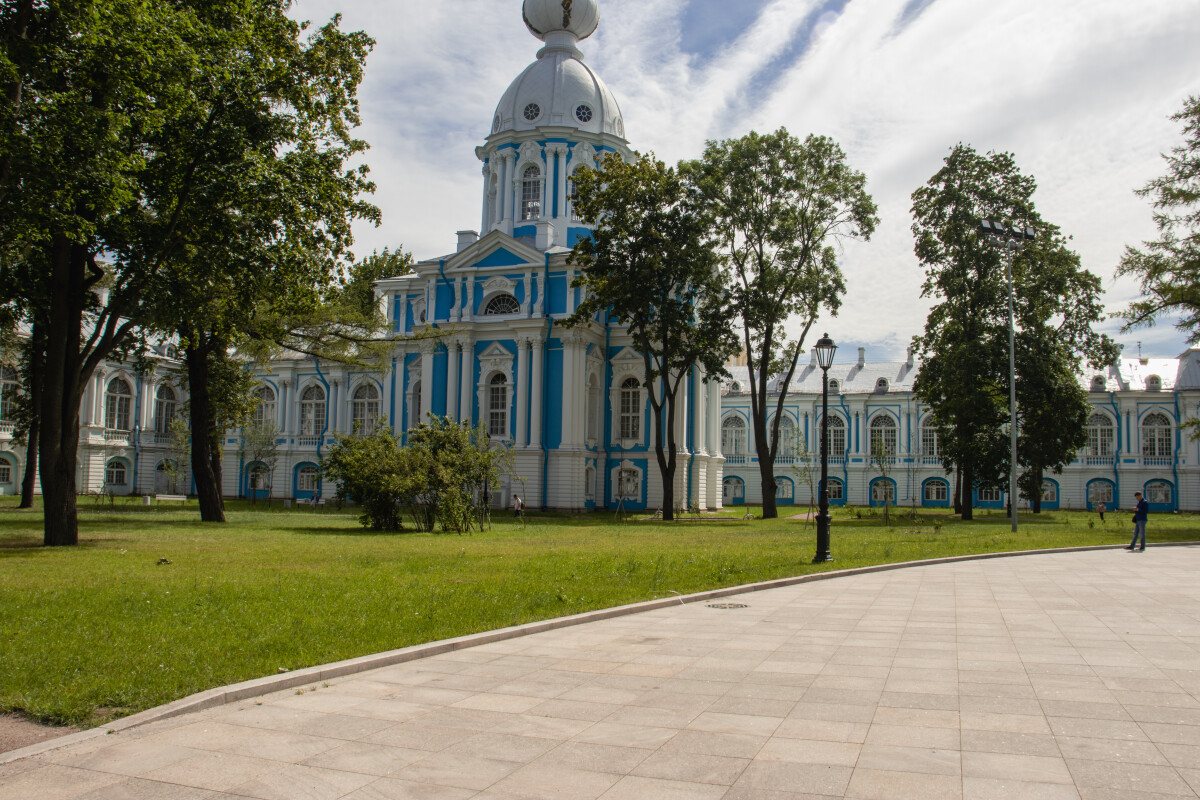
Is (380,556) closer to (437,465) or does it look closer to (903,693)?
(437,465)

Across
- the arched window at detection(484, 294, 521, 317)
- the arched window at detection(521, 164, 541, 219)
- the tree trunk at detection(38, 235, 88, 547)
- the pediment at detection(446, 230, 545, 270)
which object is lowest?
the tree trunk at detection(38, 235, 88, 547)

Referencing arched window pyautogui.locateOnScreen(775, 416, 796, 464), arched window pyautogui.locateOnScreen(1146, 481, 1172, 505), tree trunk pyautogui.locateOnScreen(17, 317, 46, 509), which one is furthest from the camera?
arched window pyautogui.locateOnScreen(775, 416, 796, 464)

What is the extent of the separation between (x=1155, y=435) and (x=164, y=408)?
2392 inches

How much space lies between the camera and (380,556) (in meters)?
16.6

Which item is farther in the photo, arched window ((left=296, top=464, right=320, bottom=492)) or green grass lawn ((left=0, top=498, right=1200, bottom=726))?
arched window ((left=296, top=464, right=320, bottom=492))

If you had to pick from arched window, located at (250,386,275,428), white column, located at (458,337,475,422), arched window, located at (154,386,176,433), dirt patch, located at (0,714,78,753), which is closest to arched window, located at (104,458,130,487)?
arched window, located at (154,386,176,433)

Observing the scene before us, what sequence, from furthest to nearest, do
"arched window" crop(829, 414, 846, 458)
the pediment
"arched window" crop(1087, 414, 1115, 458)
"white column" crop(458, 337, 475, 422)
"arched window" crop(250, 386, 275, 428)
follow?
"arched window" crop(829, 414, 846, 458) → "arched window" crop(1087, 414, 1115, 458) → "arched window" crop(250, 386, 275, 428) → "white column" crop(458, 337, 475, 422) → the pediment

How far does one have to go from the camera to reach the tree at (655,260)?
116 feet

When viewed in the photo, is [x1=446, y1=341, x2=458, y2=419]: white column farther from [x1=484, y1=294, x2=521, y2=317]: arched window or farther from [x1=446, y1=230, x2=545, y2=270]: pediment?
[x1=446, y1=230, x2=545, y2=270]: pediment

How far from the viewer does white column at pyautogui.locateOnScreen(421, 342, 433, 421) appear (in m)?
44.4

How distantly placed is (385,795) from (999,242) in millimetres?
33599

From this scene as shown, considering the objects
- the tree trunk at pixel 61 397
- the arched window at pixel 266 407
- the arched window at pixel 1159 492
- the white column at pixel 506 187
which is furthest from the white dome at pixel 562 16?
the arched window at pixel 1159 492

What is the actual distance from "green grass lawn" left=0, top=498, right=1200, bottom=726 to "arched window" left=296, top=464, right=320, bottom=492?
2762 centimetres

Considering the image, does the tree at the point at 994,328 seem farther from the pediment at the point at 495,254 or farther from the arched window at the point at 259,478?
the arched window at the point at 259,478
